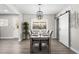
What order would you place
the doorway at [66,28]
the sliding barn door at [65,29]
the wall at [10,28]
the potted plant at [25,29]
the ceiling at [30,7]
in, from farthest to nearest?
the wall at [10,28] → the potted plant at [25,29] → the sliding barn door at [65,29] → the ceiling at [30,7] → the doorway at [66,28]

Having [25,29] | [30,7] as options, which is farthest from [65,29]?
[25,29]

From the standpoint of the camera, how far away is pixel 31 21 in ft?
41.4

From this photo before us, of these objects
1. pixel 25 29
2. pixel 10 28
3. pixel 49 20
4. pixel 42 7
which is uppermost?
pixel 42 7

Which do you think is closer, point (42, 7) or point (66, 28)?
point (66, 28)

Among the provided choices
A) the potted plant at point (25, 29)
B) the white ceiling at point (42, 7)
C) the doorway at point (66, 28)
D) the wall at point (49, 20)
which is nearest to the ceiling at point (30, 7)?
the white ceiling at point (42, 7)

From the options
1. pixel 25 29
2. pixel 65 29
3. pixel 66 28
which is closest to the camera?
pixel 66 28

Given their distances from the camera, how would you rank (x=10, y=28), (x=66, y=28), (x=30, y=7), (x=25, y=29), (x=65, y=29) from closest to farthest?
1. (x=66, y=28)
2. (x=65, y=29)
3. (x=30, y=7)
4. (x=25, y=29)
5. (x=10, y=28)

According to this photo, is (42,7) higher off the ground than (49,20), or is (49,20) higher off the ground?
(42,7)

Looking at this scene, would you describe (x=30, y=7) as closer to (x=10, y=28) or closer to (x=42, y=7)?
(x=42, y=7)

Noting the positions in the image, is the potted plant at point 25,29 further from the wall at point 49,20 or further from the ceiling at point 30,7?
the ceiling at point 30,7

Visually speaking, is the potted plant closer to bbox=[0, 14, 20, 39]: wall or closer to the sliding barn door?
bbox=[0, 14, 20, 39]: wall

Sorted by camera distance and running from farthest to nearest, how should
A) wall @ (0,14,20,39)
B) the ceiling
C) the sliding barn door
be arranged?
wall @ (0,14,20,39) → the sliding barn door → the ceiling

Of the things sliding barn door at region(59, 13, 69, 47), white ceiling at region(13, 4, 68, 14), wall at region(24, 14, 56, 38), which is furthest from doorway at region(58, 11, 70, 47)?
wall at region(24, 14, 56, 38)
